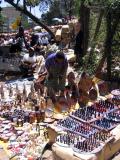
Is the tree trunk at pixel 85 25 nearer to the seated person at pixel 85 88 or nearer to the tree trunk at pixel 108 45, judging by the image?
the tree trunk at pixel 108 45

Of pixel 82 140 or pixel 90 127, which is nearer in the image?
pixel 82 140

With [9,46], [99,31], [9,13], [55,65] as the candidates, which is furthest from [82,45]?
[9,13]

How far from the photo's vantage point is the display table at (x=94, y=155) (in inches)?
227

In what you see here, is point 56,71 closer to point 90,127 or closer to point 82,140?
point 90,127

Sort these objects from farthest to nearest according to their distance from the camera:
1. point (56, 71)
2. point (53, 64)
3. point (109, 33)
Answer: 1. point (109, 33)
2. point (56, 71)
3. point (53, 64)

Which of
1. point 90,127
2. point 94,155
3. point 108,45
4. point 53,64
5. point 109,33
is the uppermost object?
point 109,33

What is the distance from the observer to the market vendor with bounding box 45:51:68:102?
29.0 ft

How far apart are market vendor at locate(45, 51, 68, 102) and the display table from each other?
271 centimetres

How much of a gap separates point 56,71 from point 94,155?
3.47 metres

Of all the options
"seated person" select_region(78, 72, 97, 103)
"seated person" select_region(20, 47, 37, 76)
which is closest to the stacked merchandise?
"seated person" select_region(78, 72, 97, 103)

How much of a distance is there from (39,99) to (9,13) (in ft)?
170

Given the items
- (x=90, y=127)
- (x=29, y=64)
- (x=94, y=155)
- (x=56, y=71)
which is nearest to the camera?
(x=94, y=155)

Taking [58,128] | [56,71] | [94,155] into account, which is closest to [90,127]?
[58,128]

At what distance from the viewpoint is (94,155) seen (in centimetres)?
579
